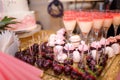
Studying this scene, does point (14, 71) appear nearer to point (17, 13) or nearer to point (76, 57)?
point (76, 57)

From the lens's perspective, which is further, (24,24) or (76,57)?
(24,24)

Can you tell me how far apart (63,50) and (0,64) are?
403mm

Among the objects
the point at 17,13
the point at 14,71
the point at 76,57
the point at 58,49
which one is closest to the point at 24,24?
the point at 17,13

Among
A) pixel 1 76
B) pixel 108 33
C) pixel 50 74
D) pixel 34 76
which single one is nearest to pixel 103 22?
pixel 108 33

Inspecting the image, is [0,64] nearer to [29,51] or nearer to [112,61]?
[29,51]

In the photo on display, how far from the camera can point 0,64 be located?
23.3 inches

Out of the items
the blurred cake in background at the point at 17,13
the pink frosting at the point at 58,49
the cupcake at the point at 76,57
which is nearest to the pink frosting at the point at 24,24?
the blurred cake in background at the point at 17,13

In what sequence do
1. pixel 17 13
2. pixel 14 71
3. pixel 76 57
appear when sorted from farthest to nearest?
pixel 17 13, pixel 76 57, pixel 14 71

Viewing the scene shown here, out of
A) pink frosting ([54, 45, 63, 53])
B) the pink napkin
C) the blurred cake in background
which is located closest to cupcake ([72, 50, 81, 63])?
pink frosting ([54, 45, 63, 53])

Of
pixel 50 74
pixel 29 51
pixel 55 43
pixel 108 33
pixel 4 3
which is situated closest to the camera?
pixel 50 74

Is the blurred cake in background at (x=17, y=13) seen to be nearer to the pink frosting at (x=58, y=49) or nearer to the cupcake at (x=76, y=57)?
the pink frosting at (x=58, y=49)

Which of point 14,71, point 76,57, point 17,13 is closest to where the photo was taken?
point 14,71

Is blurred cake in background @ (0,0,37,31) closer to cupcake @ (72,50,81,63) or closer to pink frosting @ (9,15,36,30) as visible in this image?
pink frosting @ (9,15,36,30)

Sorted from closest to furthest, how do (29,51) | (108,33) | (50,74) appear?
(50,74) < (29,51) < (108,33)
